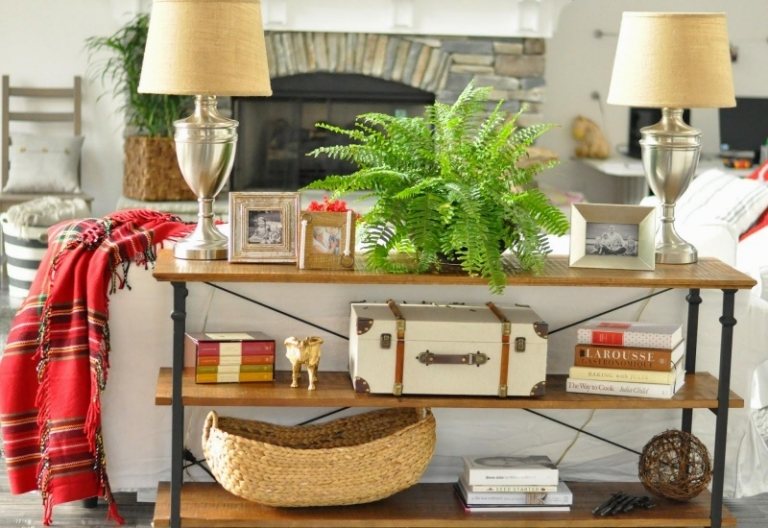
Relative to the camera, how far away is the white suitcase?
292 cm

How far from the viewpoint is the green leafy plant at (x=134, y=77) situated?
659cm

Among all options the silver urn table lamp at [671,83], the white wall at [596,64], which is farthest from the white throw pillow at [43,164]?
the silver urn table lamp at [671,83]

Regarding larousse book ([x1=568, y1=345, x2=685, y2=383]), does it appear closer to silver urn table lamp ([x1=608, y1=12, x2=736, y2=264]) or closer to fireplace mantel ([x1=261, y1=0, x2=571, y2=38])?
silver urn table lamp ([x1=608, y1=12, x2=736, y2=264])

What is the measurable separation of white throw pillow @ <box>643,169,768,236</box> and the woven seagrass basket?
213cm

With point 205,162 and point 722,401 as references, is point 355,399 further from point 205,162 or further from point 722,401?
point 722,401

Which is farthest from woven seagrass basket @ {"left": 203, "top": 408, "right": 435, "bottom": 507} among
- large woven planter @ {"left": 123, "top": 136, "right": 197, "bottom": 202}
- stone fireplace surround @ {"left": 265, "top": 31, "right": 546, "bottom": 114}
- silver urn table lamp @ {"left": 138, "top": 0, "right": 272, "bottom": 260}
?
stone fireplace surround @ {"left": 265, "top": 31, "right": 546, "bottom": 114}

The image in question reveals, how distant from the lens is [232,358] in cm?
300

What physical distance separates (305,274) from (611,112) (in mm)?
4820

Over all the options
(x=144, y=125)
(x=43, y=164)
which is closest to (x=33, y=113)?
(x=43, y=164)

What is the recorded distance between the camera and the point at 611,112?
7.35 meters

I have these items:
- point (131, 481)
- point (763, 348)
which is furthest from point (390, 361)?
point (763, 348)

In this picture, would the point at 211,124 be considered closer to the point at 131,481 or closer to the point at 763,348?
the point at 131,481

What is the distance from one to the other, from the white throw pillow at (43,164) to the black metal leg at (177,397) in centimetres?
401

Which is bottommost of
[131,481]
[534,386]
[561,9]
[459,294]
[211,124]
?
[131,481]
